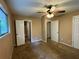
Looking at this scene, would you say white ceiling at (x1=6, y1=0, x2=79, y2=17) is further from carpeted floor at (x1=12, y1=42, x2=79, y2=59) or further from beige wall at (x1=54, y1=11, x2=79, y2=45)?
carpeted floor at (x1=12, y1=42, x2=79, y2=59)

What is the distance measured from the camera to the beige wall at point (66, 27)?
552cm

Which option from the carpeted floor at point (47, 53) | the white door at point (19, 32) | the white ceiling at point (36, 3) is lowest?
the carpeted floor at point (47, 53)

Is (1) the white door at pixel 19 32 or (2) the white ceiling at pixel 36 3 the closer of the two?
(2) the white ceiling at pixel 36 3

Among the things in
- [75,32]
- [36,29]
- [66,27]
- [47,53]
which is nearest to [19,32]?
[36,29]

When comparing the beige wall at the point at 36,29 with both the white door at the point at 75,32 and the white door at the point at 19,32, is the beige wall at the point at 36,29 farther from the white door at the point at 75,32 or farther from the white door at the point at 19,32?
the white door at the point at 75,32

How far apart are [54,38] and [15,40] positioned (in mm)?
3404

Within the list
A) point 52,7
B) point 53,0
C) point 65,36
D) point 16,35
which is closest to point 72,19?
point 65,36

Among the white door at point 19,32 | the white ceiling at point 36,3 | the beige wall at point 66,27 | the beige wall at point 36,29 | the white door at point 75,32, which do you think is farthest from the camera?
the beige wall at point 36,29

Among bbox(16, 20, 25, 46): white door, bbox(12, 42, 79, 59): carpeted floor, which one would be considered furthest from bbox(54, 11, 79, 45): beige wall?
bbox(16, 20, 25, 46): white door

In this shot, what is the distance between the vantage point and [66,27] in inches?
232

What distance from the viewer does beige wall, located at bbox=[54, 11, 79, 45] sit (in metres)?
5.52

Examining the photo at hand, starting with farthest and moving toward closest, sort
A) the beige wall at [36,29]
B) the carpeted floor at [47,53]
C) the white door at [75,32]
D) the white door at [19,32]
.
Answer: the beige wall at [36,29], the white door at [19,32], the white door at [75,32], the carpeted floor at [47,53]

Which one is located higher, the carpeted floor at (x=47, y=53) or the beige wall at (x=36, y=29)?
the beige wall at (x=36, y=29)

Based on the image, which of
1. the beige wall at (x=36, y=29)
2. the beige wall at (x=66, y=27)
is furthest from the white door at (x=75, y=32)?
the beige wall at (x=36, y=29)
